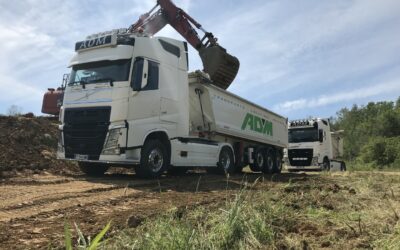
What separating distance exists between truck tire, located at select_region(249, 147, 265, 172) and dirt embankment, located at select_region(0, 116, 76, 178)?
22.3 ft

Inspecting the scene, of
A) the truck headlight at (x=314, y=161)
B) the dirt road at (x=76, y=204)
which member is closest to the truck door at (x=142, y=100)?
the dirt road at (x=76, y=204)

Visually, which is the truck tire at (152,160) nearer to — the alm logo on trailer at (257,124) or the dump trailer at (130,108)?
the dump trailer at (130,108)

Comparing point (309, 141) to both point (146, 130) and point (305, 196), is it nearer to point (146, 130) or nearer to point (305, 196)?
point (146, 130)

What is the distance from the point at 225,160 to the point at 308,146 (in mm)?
10575

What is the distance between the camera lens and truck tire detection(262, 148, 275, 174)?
1809 cm

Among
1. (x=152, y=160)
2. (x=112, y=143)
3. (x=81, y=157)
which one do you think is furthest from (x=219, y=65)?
(x=81, y=157)

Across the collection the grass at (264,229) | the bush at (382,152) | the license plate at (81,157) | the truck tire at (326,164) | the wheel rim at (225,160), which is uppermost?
the bush at (382,152)

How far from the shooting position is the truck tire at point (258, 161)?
17.4m

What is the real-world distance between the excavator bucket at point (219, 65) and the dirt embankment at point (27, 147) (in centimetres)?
568

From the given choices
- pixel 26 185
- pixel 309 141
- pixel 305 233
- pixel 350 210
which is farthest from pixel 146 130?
pixel 309 141

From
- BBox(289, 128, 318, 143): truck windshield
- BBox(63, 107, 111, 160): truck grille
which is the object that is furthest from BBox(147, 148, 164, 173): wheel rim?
BBox(289, 128, 318, 143): truck windshield

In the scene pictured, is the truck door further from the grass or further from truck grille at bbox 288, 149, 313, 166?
truck grille at bbox 288, 149, 313, 166

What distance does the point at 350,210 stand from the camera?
256 inches

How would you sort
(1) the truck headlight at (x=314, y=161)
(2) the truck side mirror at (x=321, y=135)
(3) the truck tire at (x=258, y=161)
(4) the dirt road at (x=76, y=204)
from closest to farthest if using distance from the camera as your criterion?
1. (4) the dirt road at (x=76, y=204)
2. (3) the truck tire at (x=258, y=161)
3. (1) the truck headlight at (x=314, y=161)
4. (2) the truck side mirror at (x=321, y=135)
